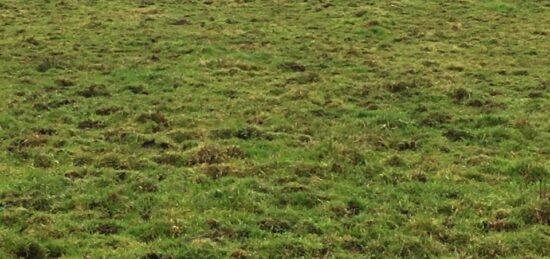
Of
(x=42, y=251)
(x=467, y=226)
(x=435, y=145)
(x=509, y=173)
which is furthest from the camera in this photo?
(x=435, y=145)

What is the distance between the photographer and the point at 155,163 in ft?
54.0

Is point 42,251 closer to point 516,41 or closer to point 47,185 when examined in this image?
point 47,185

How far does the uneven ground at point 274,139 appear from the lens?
12.8 metres

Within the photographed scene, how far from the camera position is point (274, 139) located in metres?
18.2

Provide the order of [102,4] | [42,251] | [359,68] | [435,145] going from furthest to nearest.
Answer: [102,4] → [359,68] → [435,145] → [42,251]

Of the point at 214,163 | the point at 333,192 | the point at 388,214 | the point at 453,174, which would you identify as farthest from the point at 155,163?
the point at 453,174

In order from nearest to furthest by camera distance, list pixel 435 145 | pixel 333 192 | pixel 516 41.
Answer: pixel 333 192 < pixel 435 145 < pixel 516 41

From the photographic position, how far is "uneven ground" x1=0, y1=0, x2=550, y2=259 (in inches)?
505

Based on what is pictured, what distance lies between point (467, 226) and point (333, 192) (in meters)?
2.98

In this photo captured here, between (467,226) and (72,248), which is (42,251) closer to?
(72,248)

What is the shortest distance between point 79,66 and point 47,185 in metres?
11.6

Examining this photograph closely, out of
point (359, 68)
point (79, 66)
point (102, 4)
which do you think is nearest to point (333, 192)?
point (359, 68)

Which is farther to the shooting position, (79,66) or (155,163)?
(79,66)

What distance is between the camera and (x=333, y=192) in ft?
48.5
